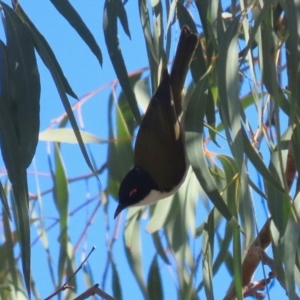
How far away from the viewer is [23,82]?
4.58 feet

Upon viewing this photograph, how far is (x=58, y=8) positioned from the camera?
1508 mm

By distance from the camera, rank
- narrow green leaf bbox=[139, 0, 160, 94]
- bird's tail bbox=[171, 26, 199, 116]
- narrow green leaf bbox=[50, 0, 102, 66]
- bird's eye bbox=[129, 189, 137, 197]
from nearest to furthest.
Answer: narrow green leaf bbox=[50, 0, 102, 66] < narrow green leaf bbox=[139, 0, 160, 94] < bird's tail bbox=[171, 26, 199, 116] < bird's eye bbox=[129, 189, 137, 197]

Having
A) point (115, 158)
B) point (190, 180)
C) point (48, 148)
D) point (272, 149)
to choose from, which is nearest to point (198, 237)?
point (190, 180)

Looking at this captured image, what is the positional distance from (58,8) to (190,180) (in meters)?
0.74

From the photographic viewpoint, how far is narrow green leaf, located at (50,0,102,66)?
148 cm

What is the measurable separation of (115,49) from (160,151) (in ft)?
2.32

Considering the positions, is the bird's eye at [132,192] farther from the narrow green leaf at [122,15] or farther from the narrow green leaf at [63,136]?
the narrow green leaf at [122,15]

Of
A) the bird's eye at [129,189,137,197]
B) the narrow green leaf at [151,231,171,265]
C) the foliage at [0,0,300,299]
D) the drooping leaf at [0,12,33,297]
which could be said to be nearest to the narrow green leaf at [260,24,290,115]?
the foliage at [0,0,300,299]

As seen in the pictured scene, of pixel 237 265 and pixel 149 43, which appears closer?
pixel 237 265

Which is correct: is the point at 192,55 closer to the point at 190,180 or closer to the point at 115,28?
the point at 115,28

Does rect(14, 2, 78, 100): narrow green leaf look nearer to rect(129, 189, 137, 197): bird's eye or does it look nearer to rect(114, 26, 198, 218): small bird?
rect(114, 26, 198, 218): small bird

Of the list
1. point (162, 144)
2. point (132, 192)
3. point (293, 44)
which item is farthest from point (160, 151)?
point (293, 44)

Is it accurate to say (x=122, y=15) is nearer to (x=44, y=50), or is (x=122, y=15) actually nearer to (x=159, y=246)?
(x=44, y=50)

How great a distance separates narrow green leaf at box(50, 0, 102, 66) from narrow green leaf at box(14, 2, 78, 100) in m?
0.06
